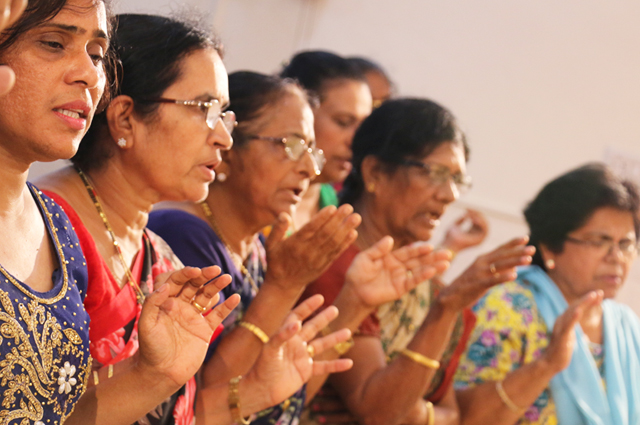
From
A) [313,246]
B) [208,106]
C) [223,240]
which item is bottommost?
[223,240]

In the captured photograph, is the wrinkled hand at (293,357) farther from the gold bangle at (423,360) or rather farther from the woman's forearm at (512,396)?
the woman's forearm at (512,396)

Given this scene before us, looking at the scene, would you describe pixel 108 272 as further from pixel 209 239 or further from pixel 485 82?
pixel 485 82

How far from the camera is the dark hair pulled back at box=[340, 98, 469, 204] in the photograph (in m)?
2.71

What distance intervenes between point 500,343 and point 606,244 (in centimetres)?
68

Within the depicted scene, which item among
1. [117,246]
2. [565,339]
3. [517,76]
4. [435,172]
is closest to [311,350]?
[117,246]

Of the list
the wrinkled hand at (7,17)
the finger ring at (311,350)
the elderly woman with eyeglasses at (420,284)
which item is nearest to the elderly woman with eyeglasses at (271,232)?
the finger ring at (311,350)

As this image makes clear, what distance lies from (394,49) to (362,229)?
9.17 feet

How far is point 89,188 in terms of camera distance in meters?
1.67

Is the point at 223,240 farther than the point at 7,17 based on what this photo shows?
Yes

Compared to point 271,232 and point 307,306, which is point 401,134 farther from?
point 307,306

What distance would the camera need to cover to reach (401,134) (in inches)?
107

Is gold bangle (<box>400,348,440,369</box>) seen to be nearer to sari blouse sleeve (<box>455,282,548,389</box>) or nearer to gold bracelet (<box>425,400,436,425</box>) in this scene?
gold bracelet (<box>425,400,436,425</box>)

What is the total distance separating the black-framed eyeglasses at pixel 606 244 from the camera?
3066mm

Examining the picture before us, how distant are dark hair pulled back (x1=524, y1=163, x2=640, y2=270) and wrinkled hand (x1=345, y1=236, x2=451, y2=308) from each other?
1.08 m
